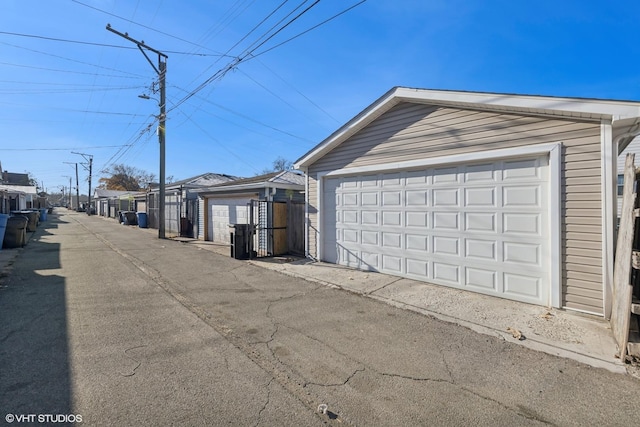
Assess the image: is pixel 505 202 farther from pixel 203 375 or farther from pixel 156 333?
pixel 156 333

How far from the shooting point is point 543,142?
202 inches

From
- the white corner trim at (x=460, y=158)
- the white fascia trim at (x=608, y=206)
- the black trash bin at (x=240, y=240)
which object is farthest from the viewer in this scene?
the black trash bin at (x=240, y=240)

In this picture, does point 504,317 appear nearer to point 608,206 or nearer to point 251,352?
point 608,206

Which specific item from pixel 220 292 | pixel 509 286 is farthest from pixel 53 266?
pixel 509 286

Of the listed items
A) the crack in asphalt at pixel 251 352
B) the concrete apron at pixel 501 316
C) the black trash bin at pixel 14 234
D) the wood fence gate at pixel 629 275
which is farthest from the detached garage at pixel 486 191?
the black trash bin at pixel 14 234

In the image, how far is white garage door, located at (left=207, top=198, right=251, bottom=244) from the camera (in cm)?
1270

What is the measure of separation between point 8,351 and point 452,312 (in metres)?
5.81

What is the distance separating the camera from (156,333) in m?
4.12

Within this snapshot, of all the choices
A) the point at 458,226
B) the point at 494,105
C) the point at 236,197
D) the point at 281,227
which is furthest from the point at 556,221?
the point at 236,197

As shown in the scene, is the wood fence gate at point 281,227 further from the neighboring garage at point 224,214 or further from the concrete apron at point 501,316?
the concrete apron at point 501,316

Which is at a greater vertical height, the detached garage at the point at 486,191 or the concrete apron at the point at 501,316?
the detached garage at the point at 486,191

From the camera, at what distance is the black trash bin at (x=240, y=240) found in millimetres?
9945

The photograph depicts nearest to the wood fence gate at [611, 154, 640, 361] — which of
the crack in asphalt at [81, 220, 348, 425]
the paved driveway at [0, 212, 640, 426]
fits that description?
the paved driveway at [0, 212, 640, 426]

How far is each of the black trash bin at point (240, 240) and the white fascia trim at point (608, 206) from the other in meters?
8.53
